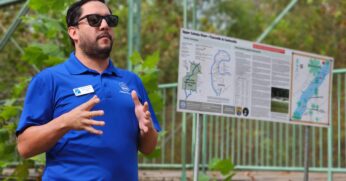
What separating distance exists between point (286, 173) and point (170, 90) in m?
2.48

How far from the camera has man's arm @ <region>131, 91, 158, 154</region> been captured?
358 cm

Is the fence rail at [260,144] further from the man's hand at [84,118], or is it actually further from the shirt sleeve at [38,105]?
the man's hand at [84,118]

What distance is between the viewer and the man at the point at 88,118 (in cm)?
346

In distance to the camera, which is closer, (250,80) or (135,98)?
(135,98)

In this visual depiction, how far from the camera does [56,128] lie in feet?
11.0

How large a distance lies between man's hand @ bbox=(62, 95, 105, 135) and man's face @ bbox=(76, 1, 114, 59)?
39 centimetres

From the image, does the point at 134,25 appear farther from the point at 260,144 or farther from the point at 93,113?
the point at 93,113

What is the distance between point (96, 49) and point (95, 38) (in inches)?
2.2

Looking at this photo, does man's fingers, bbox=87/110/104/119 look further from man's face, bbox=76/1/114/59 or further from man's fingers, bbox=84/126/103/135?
man's face, bbox=76/1/114/59

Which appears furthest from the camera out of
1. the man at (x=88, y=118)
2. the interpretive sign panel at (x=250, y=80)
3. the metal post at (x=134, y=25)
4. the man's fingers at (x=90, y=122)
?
the metal post at (x=134, y=25)

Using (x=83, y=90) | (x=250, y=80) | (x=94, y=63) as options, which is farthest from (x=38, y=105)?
(x=250, y=80)

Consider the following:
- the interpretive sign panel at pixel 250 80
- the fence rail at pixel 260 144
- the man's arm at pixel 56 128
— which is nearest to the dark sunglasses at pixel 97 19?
the man's arm at pixel 56 128

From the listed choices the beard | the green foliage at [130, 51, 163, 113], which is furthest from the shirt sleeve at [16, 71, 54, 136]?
the green foliage at [130, 51, 163, 113]

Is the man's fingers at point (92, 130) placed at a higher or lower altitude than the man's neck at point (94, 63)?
lower
